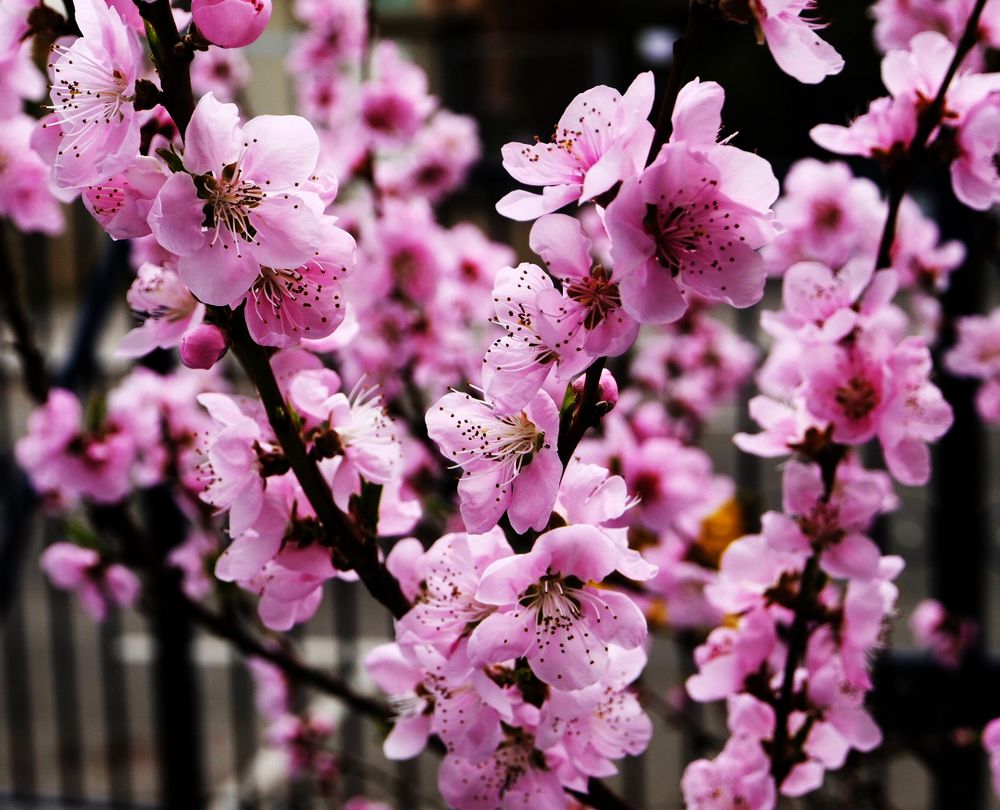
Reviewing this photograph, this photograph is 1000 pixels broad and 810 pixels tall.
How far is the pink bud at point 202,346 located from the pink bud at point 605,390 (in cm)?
22

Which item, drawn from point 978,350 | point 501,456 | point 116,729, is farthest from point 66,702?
point 501,456

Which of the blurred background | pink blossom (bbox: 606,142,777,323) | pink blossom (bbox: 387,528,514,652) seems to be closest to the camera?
pink blossom (bbox: 606,142,777,323)

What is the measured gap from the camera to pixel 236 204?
60 centimetres

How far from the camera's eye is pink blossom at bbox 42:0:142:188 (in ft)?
→ 1.92

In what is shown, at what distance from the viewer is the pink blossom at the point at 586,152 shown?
21.5 inches

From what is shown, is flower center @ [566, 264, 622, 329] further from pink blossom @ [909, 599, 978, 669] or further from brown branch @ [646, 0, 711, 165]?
pink blossom @ [909, 599, 978, 669]

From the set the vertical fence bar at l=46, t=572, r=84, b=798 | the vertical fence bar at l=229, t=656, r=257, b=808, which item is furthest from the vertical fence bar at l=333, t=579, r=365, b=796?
the vertical fence bar at l=46, t=572, r=84, b=798

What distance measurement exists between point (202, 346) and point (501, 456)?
0.65 ft

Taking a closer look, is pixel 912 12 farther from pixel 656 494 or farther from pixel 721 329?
pixel 721 329

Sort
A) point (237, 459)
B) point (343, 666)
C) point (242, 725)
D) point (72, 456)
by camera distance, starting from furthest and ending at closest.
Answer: point (242, 725), point (343, 666), point (72, 456), point (237, 459)

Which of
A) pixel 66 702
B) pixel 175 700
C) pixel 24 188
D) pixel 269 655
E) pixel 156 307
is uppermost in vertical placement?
pixel 156 307

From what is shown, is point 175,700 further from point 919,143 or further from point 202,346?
point 919,143

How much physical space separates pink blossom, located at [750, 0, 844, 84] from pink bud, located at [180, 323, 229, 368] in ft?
1.24

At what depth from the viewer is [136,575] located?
57.4 inches
